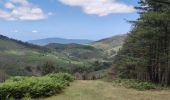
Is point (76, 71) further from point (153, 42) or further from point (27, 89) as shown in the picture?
point (27, 89)

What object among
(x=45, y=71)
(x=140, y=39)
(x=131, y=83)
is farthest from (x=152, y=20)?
(x=45, y=71)

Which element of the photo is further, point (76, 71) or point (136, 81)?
point (76, 71)

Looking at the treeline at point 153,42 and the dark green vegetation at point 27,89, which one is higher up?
the treeline at point 153,42

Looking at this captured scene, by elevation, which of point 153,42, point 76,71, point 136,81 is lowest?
point 76,71

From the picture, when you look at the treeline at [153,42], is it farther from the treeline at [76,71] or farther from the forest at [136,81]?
the treeline at [76,71]

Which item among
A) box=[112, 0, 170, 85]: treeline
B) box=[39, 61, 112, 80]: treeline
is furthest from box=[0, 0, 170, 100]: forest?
box=[39, 61, 112, 80]: treeline

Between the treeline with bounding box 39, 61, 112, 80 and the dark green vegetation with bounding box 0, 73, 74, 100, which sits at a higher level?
the dark green vegetation with bounding box 0, 73, 74, 100

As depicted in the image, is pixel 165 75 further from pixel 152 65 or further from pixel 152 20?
pixel 152 20

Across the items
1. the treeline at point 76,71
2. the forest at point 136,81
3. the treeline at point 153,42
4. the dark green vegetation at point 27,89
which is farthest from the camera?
the treeline at point 76,71

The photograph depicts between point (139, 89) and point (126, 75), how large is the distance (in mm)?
19040

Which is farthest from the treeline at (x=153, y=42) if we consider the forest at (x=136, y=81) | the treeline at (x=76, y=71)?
the treeline at (x=76, y=71)

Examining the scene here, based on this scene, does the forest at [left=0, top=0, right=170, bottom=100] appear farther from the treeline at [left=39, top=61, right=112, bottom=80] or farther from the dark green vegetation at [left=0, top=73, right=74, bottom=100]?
the treeline at [left=39, top=61, right=112, bottom=80]

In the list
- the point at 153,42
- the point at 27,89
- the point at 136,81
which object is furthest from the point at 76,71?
the point at 27,89

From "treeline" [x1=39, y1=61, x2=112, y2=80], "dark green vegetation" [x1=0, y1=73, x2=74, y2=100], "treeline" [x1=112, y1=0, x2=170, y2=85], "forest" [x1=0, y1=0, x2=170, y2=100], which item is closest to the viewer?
"dark green vegetation" [x1=0, y1=73, x2=74, y2=100]
